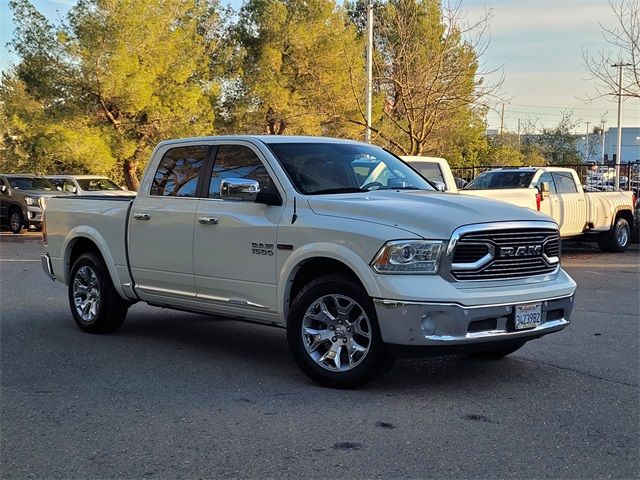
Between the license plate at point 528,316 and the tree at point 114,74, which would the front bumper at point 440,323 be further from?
the tree at point 114,74

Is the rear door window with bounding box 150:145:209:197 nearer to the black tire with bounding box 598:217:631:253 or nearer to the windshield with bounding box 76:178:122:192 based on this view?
the black tire with bounding box 598:217:631:253

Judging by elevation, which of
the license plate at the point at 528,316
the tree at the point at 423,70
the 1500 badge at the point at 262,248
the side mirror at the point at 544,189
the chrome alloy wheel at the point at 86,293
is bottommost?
the chrome alloy wheel at the point at 86,293

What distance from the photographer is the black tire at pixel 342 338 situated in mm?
5500

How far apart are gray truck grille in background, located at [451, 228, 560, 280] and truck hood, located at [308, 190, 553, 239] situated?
0.38 feet

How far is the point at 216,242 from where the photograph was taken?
261 inches

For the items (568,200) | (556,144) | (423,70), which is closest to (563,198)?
(568,200)

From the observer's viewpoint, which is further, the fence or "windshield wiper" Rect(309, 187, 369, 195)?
the fence

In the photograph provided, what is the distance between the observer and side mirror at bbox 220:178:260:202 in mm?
6191

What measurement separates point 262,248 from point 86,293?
2.95 meters

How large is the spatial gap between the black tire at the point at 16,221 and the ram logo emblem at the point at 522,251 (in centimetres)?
2085

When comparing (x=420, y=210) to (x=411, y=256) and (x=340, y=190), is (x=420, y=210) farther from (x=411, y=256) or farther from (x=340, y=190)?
(x=340, y=190)

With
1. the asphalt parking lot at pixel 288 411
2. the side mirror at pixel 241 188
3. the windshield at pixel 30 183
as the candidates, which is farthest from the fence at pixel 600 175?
the side mirror at pixel 241 188

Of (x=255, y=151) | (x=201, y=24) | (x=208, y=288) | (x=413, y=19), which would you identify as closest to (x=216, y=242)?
(x=208, y=288)

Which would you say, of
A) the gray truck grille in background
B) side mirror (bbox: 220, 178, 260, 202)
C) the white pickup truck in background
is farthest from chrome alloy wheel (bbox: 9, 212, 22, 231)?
the gray truck grille in background
